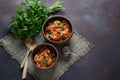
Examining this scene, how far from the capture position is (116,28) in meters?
1.56

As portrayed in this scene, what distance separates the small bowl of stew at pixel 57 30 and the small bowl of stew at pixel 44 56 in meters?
0.05

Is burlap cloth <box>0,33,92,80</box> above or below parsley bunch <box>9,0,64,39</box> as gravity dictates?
below

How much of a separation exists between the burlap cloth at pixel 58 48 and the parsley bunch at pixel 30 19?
0.05m

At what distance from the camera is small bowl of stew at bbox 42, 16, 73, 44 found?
1421mm

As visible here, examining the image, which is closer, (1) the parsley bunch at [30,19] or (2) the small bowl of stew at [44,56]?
(2) the small bowl of stew at [44,56]

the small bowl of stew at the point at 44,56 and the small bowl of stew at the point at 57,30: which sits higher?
the small bowl of stew at the point at 57,30

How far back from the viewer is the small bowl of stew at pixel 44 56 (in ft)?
4.42

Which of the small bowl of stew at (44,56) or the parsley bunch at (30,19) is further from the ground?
the parsley bunch at (30,19)

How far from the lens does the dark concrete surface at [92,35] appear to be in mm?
1412

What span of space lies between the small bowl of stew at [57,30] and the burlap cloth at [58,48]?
0.25 ft

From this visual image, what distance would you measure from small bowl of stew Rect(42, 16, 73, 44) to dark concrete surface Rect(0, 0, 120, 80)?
0.11 metres

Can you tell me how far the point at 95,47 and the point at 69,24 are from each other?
22cm

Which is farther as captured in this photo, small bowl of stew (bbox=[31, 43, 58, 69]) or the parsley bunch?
the parsley bunch

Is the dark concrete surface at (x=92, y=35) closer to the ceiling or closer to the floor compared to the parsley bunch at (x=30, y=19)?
closer to the floor
